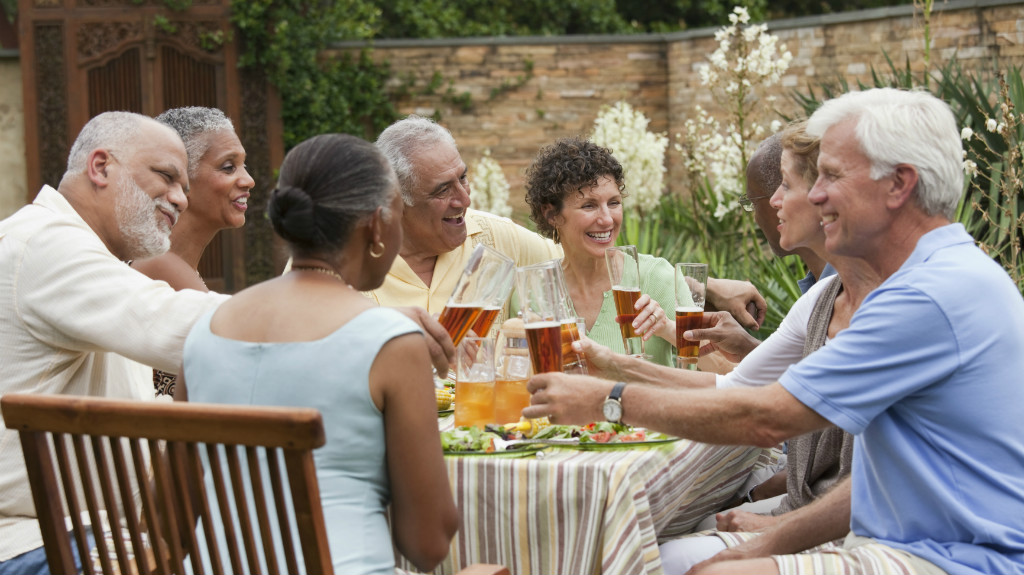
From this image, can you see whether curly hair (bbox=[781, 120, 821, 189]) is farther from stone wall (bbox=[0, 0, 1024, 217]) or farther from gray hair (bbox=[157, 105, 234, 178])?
stone wall (bbox=[0, 0, 1024, 217])

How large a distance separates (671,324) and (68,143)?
36.1 feet

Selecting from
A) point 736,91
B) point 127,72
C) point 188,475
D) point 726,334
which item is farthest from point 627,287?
point 127,72

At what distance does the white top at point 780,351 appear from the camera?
301 cm

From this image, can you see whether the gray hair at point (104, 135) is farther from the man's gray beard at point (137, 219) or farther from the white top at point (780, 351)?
the white top at point (780, 351)

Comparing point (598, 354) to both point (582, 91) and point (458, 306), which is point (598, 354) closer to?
point (458, 306)

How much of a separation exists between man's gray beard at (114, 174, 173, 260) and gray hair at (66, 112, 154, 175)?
0.11m

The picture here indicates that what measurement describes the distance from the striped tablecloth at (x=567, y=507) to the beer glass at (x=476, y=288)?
43 cm

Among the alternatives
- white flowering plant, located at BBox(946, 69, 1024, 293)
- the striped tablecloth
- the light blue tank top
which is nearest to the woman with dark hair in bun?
the light blue tank top

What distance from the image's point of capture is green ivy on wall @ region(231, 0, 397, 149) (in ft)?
41.6

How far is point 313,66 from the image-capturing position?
13.2m

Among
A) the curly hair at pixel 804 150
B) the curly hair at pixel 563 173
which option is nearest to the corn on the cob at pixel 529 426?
the curly hair at pixel 804 150

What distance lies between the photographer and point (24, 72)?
40.5ft

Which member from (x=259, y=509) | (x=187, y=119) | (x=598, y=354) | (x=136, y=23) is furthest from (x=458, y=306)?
(x=136, y=23)

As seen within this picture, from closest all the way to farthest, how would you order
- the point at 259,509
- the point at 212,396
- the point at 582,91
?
the point at 259,509 → the point at 212,396 → the point at 582,91
